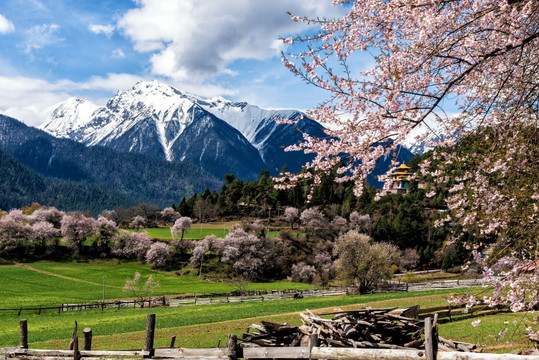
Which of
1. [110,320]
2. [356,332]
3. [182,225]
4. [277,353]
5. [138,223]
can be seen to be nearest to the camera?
[277,353]

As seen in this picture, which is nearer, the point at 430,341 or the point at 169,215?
the point at 430,341

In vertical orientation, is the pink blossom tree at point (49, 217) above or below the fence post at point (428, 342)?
above

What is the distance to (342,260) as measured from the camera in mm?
56844

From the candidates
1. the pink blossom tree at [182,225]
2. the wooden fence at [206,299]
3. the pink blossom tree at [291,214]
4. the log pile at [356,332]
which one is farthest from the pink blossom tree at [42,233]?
the log pile at [356,332]

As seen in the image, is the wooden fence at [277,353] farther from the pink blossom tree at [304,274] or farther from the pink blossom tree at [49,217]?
the pink blossom tree at [49,217]

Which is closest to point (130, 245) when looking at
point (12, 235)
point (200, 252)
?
point (200, 252)

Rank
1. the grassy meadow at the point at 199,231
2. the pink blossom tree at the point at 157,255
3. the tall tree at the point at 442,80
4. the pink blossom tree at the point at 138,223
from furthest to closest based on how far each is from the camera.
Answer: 1. the pink blossom tree at the point at 138,223
2. the grassy meadow at the point at 199,231
3. the pink blossom tree at the point at 157,255
4. the tall tree at the point at 442,80

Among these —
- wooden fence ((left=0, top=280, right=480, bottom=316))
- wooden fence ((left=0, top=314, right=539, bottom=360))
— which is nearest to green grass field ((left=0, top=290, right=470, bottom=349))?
wooden fence ((left=0, top=280, right=480, bottom=316))

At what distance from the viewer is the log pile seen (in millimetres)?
11273

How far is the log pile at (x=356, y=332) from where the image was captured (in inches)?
444

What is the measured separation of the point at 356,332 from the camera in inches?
455

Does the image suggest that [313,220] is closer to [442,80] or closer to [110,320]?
[110,320]

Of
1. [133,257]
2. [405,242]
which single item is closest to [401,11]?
[133,257]

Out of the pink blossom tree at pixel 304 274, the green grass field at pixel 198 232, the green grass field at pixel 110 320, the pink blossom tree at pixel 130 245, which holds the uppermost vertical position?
the green grass field at pixel 198 232
